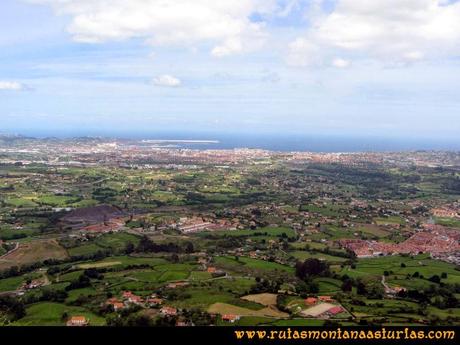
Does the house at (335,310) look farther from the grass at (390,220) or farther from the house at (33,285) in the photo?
the grass at (390,220)

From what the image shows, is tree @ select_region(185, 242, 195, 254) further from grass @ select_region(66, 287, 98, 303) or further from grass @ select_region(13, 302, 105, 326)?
grass @ select_region(13, 302, 105, 326)

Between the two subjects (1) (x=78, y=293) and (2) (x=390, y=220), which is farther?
(2) (x=390, y=220)

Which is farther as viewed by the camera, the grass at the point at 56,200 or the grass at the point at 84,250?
the grass at the point at 56,200

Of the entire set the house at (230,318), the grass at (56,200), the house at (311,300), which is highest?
the grass at (56,200)

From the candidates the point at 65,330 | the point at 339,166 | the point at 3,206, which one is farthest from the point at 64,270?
the point at 339,166

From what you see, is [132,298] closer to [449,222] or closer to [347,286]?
[347,286]

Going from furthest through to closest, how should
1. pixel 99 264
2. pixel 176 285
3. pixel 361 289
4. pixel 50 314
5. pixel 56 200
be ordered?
pixel 56 200 < pixel 99 264 < pixel 176 285 < pixel 361 289 < pixel 50 314

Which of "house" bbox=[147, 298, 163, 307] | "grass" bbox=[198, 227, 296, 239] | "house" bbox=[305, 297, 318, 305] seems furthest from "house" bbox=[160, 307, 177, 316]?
"grass" bbox=[198, 227, 296, 239]

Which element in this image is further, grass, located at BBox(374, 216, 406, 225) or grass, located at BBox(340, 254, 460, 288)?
grass, located at BBox(374, 216, 406, 225)

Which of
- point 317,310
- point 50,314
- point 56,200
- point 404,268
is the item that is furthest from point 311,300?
point 56,200

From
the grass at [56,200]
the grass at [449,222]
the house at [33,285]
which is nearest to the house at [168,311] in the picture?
the house at [33,285]

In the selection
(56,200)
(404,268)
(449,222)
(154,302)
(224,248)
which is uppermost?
(56,200)

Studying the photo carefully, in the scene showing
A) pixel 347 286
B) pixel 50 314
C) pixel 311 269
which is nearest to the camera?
pixel 50 314
